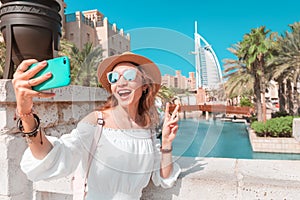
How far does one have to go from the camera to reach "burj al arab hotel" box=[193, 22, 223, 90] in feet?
2.98

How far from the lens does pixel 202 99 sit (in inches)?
39.0

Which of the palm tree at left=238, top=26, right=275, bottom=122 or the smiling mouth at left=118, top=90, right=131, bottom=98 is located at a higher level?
the palm tree at left=238, top=26, right=275, bottom=122

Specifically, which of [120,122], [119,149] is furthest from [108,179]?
[120,122]

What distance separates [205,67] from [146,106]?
0.37 meters

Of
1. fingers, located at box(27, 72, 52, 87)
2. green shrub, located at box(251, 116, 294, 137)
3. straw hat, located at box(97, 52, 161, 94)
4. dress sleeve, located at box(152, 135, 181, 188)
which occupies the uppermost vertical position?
straw hat, located at box(97, 52, 161, 94)

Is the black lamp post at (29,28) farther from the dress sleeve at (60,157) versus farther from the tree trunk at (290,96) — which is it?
the tree trunk at (290,96)

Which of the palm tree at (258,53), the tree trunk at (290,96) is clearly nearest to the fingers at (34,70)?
the palm tree at (258,53)

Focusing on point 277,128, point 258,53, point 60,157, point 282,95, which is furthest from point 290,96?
point 60,157

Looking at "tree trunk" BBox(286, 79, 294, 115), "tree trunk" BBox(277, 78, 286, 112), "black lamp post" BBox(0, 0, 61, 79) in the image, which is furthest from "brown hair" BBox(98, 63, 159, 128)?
"tree trunk" BBox(277, 78, 286, 112)

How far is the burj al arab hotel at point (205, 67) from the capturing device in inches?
35.7

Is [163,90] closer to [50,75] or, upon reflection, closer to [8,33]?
[50,75]

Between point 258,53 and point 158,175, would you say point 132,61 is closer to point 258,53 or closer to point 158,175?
point 158,175

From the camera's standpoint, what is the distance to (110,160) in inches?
37.8

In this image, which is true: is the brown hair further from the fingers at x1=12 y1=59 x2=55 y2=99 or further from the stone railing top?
the fingers at x1=12 y1=59 x2=55 y2=99
